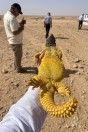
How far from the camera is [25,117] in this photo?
186 cm

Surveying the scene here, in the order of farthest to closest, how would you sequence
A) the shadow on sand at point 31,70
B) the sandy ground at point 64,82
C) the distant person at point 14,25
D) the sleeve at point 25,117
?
the shadow on sand at point 31,70 < the distant person at point 14,25 < the sandy ground at point 64,82 < the sleeve at point 25,117

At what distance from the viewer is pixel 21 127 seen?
5.75 feet

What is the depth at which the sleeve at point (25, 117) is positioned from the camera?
175 centimetres

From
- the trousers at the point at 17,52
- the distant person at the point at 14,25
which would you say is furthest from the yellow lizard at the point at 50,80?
the trousers at the point at 17,52

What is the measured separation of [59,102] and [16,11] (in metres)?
2.35

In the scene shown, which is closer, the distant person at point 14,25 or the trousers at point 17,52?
the distant person at point 14,25

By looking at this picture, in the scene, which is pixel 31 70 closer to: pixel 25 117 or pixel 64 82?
pixel 64 82

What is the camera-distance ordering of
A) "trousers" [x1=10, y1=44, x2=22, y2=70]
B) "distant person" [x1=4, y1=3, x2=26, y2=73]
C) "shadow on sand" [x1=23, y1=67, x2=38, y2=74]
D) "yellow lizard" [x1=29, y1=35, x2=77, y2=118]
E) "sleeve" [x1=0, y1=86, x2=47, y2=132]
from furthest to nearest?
"shadow on sand" [x1=23, y1=67, x2=38, y2=74] < "trousers" [x1=10, y1=44, x2=22, y2=70] < "distant person" [x1=4, y1=3, x2=26, y2=73] < "sleeve" [x1=0, y1=86, x2=47, y2=132] < "yellow lizard" [x1=29, y1=35, x2=77, y2=118]

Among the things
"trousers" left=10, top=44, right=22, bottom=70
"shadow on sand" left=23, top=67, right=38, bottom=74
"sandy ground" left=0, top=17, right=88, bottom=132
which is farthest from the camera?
"shadow on sand" left=23, top=67, right=38, bottom=74

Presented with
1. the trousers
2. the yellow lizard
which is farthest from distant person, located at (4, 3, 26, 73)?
the yellow lizard

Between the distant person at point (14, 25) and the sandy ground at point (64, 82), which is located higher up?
the distant person at point (14, 25)

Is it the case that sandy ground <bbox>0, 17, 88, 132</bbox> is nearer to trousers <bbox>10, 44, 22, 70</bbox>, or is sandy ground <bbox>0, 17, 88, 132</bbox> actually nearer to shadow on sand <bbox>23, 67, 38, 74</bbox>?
shadow on sand <bbox>23, 67, 38, 74</bbox>

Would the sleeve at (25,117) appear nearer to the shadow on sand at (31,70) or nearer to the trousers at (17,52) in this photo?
the trousers at (17,52)

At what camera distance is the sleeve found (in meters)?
1.75
